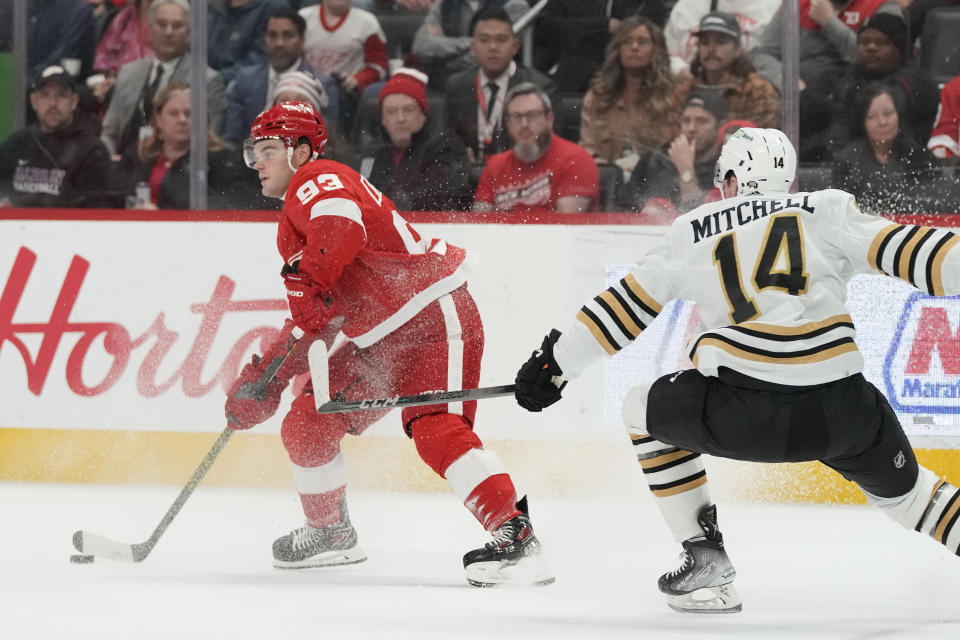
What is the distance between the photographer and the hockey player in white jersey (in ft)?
8.33

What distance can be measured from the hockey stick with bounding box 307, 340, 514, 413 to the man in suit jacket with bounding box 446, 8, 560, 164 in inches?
62.1

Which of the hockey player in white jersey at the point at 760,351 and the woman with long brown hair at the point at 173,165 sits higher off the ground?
the woman with long brown hair at the point at 173,165

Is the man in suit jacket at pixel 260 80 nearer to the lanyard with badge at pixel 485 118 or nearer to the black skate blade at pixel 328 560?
the lanyard with badge at pixel 485 118

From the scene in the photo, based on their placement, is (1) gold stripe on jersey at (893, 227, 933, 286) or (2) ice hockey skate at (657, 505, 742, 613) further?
(2) ice hockey skate at (657, 505, 742, 613)

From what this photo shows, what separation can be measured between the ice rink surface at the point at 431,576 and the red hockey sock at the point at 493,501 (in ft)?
0.55

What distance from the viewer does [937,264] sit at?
2461 millimetres

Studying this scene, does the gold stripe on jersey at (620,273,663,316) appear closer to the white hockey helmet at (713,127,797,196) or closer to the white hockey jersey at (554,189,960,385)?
the white hockey jersey at (554,189,960,385)

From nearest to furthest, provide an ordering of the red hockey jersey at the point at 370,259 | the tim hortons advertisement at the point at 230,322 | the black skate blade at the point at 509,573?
the black skate blade at the point at 509,573 → the red hockey jersey at the point at 370,259 → the tim hortons advertisement at the point at 230,322

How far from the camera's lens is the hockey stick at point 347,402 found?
3.01 meters

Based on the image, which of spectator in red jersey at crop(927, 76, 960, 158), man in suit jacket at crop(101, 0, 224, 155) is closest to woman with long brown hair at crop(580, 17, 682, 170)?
spectator in red jersey at crop(927, 76, 960, 158)

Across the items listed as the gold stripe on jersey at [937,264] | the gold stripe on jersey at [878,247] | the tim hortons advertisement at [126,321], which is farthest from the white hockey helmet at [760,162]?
the tim hortons advertisement at [126,321]

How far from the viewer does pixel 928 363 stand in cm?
417

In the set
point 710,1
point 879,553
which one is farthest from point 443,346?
point 710,1

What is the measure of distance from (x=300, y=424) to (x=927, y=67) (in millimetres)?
2417
